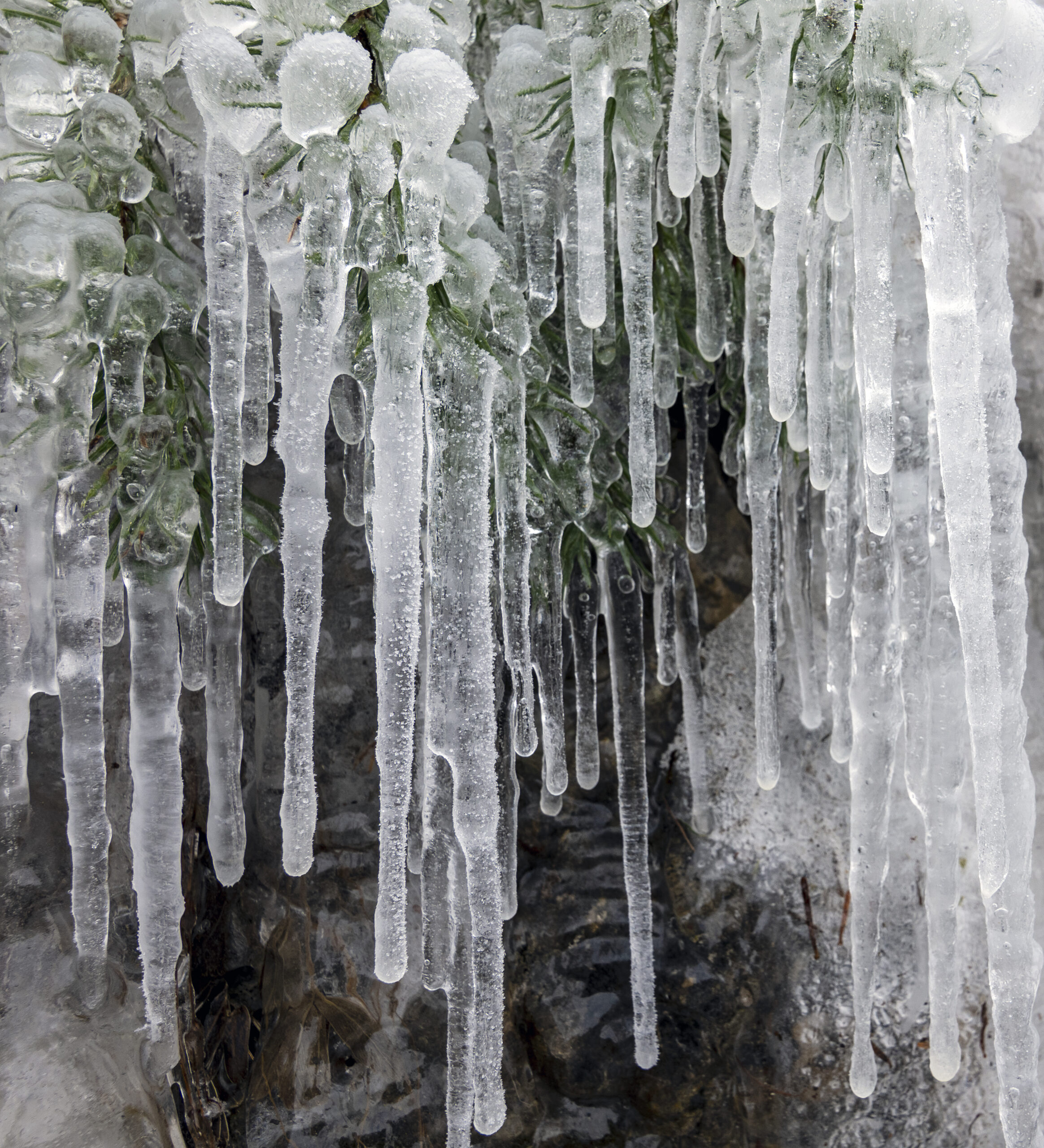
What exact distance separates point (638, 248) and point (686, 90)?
0.93 ft

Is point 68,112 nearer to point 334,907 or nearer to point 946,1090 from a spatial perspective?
point 334,907

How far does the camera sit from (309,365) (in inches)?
60.3

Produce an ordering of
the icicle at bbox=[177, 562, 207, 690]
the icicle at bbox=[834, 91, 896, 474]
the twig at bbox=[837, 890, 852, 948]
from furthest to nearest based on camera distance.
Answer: the twig at bbox=[837, 890, 852, 948], the icicle at bbox=[177, 562, 207, 690], the icicle at bbox=[834, 91, 896, 474]

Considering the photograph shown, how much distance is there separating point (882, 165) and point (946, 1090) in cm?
212

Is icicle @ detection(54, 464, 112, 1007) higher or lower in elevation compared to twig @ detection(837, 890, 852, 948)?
higher

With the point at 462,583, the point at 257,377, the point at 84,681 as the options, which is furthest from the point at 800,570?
the point at 84,681

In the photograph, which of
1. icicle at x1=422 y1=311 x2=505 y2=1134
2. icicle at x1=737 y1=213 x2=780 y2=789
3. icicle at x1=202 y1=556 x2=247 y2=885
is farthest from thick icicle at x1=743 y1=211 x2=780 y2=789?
icicle at x1=202 y1=556 x2=247 y2=885

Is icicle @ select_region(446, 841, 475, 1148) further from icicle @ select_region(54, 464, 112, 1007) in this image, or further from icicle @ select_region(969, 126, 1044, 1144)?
icicle @ select_region(969, 126, 1044, 1144)

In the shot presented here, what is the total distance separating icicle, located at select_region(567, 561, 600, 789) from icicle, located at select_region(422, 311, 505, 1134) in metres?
0.69

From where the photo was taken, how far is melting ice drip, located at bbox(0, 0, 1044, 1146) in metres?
1.52

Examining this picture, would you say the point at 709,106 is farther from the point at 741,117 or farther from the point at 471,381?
the point at 471,381

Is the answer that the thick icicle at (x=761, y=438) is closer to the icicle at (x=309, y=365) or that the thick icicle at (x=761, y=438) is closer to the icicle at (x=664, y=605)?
the icicle at (x=664, y=605)

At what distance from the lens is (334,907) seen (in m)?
2.51

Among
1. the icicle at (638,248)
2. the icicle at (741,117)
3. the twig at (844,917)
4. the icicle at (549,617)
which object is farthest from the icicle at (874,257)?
the twig at (844,917)
